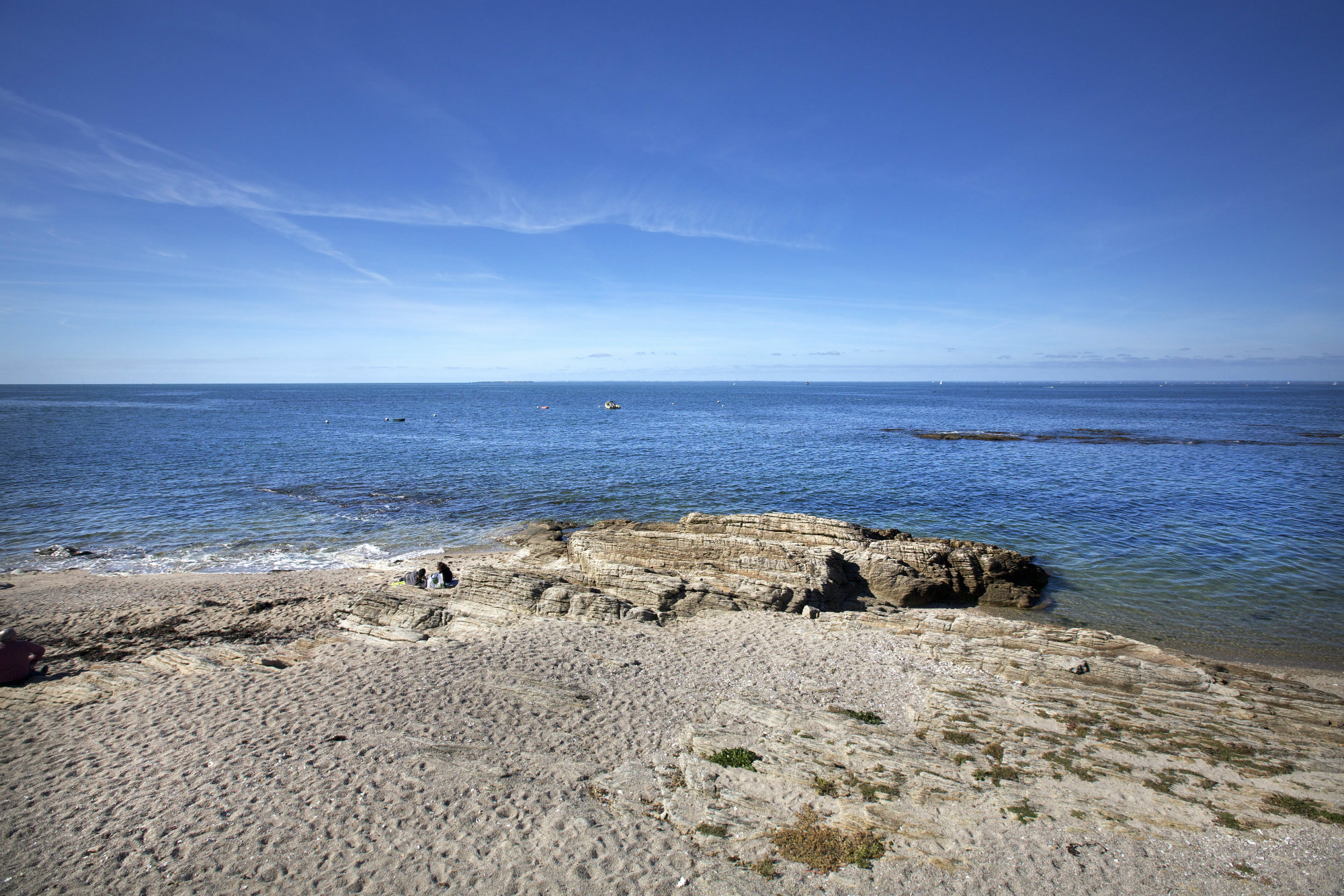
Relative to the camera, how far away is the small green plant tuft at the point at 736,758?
10.9 meters

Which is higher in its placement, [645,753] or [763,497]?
[763,497]

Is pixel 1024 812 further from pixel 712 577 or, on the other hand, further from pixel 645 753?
pixel 712 577

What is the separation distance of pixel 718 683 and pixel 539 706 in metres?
4.24

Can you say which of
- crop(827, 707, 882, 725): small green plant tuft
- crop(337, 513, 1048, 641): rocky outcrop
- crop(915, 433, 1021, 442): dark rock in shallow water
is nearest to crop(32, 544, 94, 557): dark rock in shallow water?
crop(337, 513, 1048, 641): rocky outcrop

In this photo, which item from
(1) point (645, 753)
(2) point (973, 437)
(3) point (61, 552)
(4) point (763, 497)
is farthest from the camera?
(2) point (973, 437)

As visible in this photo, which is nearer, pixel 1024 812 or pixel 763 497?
pixel 1024 812

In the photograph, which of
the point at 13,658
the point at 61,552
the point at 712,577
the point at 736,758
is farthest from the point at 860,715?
the point at 61,552

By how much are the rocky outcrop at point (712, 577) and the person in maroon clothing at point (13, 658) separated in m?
6.70

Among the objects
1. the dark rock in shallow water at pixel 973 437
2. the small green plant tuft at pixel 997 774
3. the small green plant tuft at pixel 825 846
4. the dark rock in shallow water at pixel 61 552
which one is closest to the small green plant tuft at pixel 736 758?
the small green plant tuft at pixel 825 846

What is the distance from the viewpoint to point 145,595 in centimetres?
2127

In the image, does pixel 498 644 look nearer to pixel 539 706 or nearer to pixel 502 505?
pixel 539 706

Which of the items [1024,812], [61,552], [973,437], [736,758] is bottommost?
[61,552]

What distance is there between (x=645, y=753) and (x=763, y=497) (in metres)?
26.2

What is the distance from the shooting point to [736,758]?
11094 millimetres
